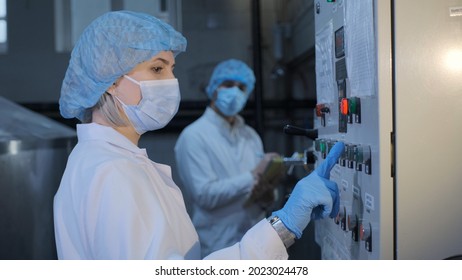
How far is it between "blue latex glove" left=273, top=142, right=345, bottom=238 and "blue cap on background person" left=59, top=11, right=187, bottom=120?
0.37 meters

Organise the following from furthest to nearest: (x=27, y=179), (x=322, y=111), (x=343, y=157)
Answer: (x=27, y=179) → (x=322, y=111) → (x=343, y=157)

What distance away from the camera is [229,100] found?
86.9 inches

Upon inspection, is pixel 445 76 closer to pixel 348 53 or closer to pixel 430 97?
pixel 430 97

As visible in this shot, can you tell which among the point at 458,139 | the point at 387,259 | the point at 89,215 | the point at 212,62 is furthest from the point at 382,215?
the point at 212,62

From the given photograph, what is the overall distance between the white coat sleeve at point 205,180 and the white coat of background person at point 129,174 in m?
0.93

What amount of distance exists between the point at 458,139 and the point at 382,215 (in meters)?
0.19

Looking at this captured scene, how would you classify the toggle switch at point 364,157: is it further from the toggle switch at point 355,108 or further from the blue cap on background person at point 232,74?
the blue cap on background person at point 232,74

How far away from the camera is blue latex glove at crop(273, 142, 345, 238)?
97 centimetres

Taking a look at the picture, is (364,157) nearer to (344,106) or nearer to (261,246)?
(344,106)

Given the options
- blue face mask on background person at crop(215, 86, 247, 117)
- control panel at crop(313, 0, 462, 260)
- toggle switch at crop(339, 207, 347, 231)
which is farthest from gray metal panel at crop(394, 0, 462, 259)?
blue face mask on background person at crop(215, 86, 247, 117)

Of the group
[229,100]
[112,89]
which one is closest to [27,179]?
[229,100]

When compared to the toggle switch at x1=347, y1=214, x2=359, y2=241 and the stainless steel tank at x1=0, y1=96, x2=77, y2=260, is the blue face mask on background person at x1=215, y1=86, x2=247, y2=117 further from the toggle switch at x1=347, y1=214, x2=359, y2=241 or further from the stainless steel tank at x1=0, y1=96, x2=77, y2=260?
the toggle switch at x1=347, y1=214, x2=359, y2=241

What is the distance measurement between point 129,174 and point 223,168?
1264mm
